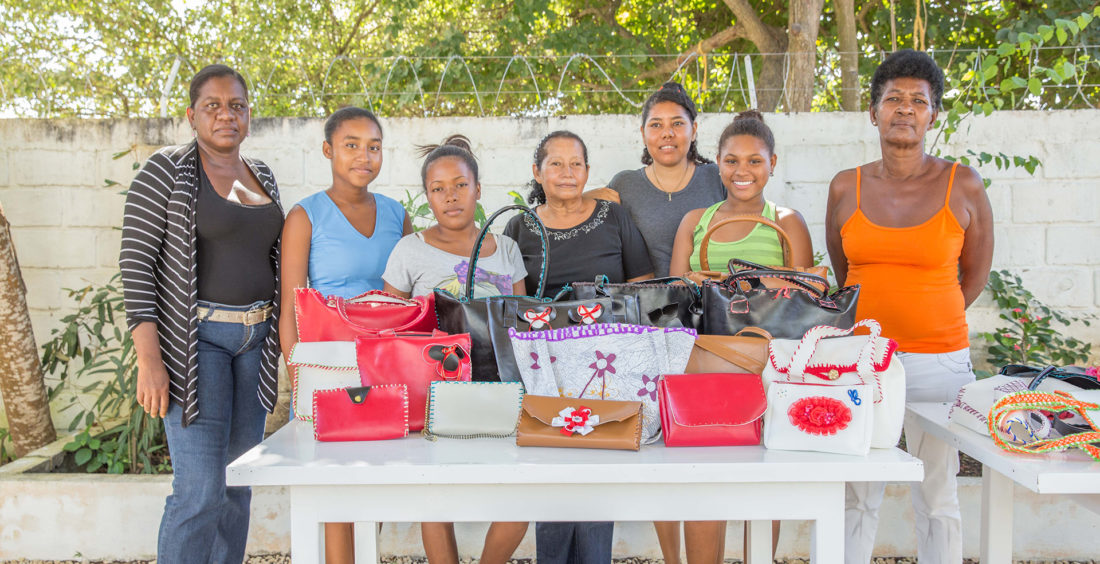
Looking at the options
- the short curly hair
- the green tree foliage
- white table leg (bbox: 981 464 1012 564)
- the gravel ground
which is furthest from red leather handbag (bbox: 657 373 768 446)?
the green tree foliage

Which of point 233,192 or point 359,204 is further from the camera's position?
point 359,204

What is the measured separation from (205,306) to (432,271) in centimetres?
77

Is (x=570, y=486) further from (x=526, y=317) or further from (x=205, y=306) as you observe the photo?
(x=205, y=306)

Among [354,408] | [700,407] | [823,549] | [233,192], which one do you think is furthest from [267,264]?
[823,549]

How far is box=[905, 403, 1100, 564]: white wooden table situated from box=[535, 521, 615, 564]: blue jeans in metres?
1.16

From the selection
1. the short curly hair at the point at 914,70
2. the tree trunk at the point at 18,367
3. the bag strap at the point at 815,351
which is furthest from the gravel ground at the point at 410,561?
the short curly hair at the point at 914,70

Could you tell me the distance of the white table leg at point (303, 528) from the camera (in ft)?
5.72

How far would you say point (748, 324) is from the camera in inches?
83.7

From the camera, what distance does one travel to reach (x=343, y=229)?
2.64 meters

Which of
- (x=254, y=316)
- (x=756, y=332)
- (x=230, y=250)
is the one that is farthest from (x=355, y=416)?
(x=756, y=332)

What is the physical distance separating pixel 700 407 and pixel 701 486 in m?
0.20

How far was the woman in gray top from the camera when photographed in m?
3.03

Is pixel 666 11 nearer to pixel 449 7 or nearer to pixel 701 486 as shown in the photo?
pixel 449 7

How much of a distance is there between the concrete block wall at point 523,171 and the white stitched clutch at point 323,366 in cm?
266
